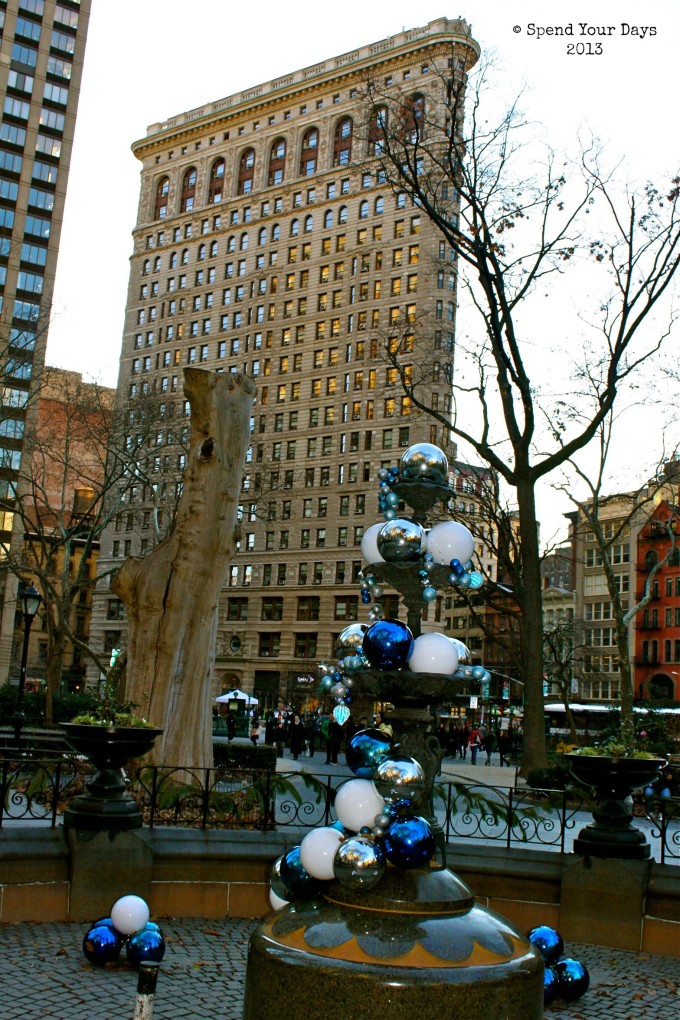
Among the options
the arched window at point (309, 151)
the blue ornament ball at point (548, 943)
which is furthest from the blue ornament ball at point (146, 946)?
the arched window at point (309, 151)

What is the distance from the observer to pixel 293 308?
84875 mm

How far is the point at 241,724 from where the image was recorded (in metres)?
45.2

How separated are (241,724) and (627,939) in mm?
37360

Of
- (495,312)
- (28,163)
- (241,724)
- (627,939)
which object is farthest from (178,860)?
(28,163)

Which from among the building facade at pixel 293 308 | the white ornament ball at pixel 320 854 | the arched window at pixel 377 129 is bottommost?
the white ornament ball at pixel 320 854

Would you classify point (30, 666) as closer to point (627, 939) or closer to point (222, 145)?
point (222, 145)

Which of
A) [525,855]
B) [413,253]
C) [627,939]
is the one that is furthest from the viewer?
[413,253]

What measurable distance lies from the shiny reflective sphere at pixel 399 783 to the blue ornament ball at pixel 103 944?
343cm

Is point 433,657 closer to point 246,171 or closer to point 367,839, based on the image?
point 367,839

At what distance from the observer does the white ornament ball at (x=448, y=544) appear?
7.23 m

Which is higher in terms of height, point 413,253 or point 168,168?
point 168,168

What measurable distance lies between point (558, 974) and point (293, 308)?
80.7 meters

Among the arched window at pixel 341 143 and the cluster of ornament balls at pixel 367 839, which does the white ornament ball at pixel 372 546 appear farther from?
the arched window at pixel 341 143

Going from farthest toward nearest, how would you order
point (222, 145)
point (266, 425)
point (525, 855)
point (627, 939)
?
point (222, 145) → point (266, 425) → point (525, 855) → point (627, 939)
